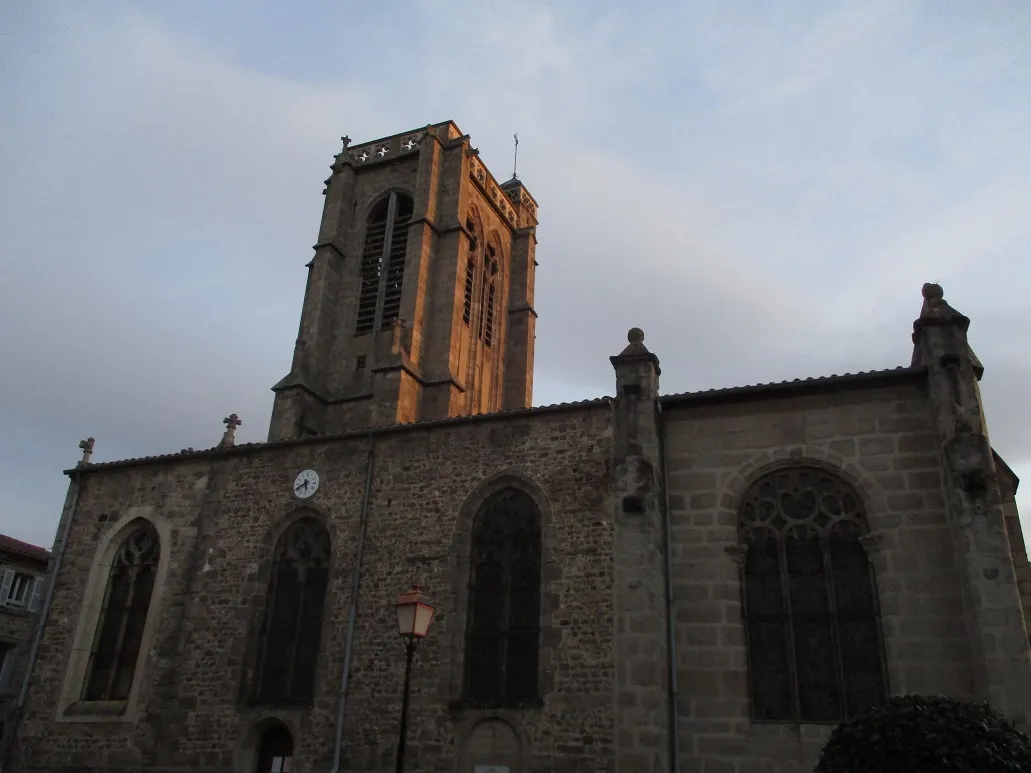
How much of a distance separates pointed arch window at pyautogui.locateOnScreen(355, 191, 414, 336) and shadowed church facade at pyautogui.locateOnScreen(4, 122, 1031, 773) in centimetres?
1013

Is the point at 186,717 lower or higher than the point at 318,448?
lower

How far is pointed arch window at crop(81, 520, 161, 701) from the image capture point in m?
16.3

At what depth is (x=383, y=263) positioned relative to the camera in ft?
91.9

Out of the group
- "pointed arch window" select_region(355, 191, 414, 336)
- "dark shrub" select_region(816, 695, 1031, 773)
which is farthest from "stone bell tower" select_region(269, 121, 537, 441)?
"dark shrub" select_region(816, 695, 1031, 773)

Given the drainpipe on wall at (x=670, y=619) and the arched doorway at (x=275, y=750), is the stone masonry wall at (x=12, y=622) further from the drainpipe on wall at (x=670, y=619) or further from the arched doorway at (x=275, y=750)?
the drainpipe on wall at (x=670, y=619)

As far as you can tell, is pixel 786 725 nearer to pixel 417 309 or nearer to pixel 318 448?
pixel 318 448

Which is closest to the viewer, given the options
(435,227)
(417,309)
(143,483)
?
(143,483)

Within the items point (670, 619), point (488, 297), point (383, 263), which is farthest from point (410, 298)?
point (670, 619)

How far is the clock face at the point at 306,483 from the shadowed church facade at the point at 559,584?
53 mm

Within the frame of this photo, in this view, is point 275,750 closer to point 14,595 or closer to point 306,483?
point 306,483

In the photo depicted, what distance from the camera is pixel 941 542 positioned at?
1145 cm

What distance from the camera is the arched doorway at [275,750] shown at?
46.6 feet

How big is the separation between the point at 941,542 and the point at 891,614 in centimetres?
119

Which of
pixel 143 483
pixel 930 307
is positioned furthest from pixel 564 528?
pixel 143 483
